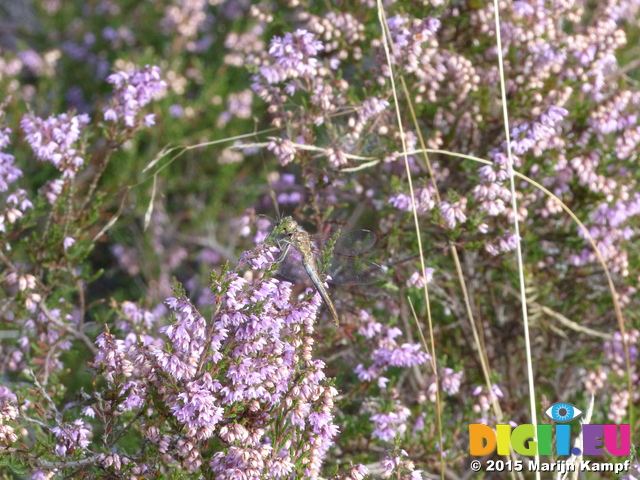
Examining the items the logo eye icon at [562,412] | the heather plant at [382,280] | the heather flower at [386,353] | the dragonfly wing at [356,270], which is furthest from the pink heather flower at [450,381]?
the dragonfly wing at [356,270]

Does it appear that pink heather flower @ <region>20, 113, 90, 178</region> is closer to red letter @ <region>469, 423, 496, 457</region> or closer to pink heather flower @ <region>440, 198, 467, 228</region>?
pink heather flower @ <region>440, 198, 467, 228</region>

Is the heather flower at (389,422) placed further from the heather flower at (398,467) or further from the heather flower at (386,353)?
the heather flower at (398,467)

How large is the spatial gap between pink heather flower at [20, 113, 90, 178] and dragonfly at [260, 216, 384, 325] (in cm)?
100

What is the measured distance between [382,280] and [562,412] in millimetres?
1090

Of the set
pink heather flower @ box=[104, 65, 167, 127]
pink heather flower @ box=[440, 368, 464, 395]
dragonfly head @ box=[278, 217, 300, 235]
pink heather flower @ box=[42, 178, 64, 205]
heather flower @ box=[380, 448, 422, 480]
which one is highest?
pink heather flower @ box=[104, 65, 167, 127]

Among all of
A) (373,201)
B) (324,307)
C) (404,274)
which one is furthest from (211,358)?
(373,201)

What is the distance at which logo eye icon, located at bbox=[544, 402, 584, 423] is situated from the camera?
11.6 feet

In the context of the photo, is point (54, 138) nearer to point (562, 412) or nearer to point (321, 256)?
point (321, 256)

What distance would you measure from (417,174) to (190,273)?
317 cm

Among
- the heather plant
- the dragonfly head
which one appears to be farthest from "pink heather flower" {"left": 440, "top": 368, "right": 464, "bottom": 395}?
the dragonfly head

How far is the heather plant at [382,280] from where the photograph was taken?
103 inches

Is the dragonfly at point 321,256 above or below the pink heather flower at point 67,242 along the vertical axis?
below

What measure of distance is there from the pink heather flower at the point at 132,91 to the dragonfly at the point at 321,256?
0.87 meters

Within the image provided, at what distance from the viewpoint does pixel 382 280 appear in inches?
143
